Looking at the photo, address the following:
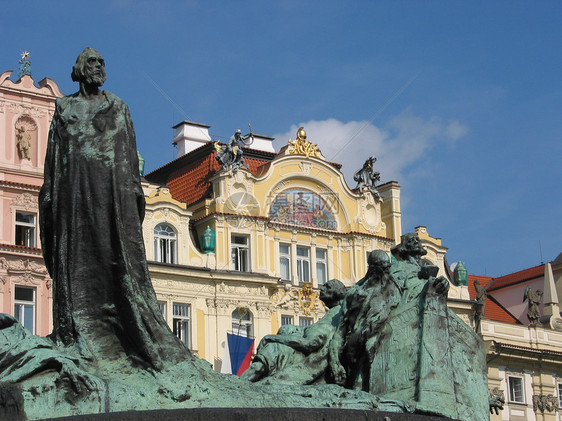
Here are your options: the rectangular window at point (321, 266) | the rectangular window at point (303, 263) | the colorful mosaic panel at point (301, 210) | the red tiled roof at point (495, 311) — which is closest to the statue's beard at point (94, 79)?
the colorful mosaic panel at point (301, 210)

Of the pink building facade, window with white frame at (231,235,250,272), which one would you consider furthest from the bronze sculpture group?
window with white frame at (231,235,250,272)

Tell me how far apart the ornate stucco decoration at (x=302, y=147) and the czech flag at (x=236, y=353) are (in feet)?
26.7

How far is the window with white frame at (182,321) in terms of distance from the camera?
36812 mm

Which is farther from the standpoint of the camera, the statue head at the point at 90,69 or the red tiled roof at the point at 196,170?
the red tiled roof at the point at 196,170

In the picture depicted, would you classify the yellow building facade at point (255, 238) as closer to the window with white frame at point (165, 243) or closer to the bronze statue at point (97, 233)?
the window with white frame at point (165, 243)

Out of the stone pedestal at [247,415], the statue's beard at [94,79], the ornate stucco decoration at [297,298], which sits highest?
the ornate stucco decoration at [297,298]

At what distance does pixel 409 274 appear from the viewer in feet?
34.0

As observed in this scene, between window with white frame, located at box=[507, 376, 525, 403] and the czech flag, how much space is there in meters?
12.5

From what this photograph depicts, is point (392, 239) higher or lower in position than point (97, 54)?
higher

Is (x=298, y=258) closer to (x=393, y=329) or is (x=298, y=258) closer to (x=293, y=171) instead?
(x=293, y=171)

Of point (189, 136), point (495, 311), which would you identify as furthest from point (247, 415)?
point (495, 311)

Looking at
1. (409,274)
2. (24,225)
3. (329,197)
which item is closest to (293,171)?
(329,197)

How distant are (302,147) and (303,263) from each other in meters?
3.57

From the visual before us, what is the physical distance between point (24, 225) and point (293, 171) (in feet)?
30.6
